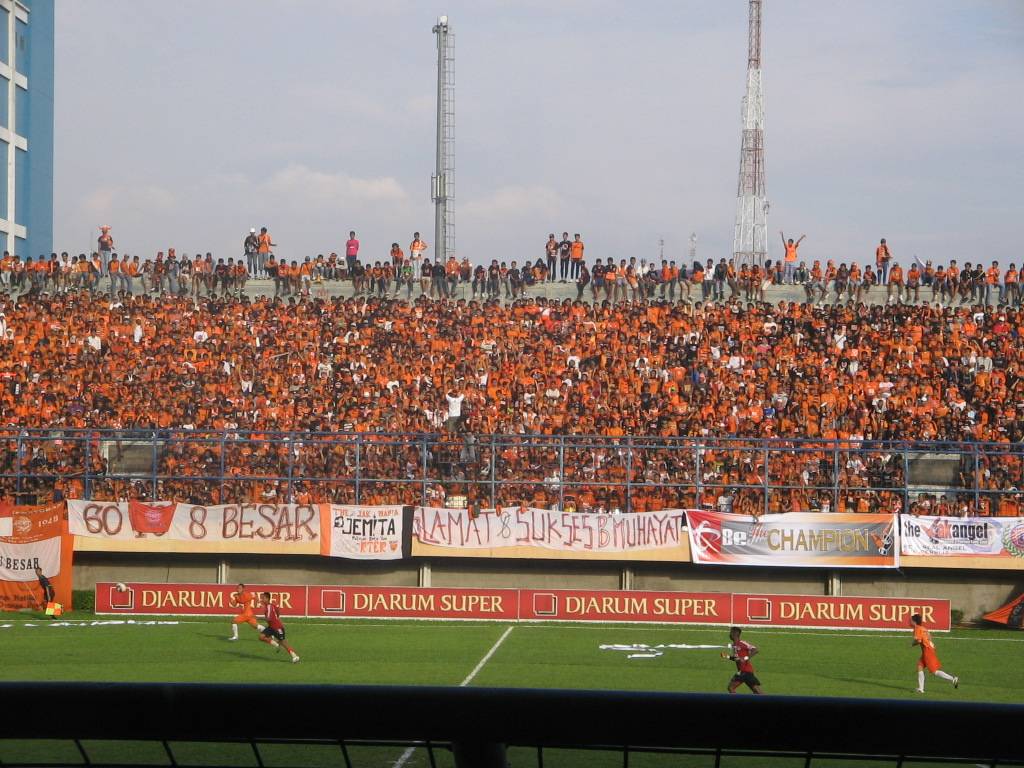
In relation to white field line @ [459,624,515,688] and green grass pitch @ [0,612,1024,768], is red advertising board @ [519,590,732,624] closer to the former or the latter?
green grass pitch @ [0,612,1024,768]

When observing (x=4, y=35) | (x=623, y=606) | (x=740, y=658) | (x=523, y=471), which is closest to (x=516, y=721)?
(x=740, y=658)

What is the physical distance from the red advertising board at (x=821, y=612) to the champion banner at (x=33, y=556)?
55.0ft

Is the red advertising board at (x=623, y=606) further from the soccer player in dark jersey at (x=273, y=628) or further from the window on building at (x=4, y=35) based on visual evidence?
the window on building at (x=4, y=35)

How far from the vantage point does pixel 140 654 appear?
25.1 meters

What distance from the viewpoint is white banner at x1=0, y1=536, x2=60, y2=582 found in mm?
32031

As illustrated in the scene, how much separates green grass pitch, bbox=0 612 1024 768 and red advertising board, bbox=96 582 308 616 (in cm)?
32

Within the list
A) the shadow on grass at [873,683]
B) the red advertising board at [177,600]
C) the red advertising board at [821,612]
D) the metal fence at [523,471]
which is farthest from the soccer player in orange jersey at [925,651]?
the red advertising board at [177,600]

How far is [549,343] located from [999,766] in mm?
37530

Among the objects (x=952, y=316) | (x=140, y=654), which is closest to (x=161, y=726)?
(x=140, y=654)

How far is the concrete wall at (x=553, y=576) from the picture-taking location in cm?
3161

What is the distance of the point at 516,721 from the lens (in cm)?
191

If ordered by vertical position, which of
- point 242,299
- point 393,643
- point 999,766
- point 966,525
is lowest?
point 393,643

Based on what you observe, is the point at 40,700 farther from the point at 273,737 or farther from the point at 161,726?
the point at 273,737

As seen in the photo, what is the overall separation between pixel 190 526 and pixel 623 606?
1124cm
